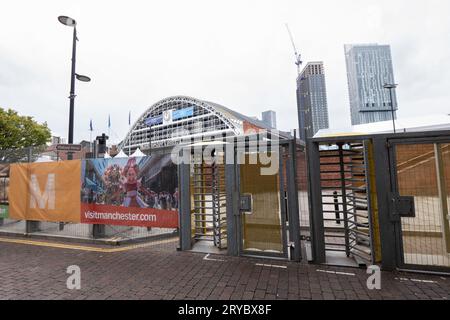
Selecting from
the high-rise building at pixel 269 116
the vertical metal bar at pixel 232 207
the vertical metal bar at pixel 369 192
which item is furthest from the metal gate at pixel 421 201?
the high-rise building at pixel 269 116

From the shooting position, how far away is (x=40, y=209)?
26.6 feet

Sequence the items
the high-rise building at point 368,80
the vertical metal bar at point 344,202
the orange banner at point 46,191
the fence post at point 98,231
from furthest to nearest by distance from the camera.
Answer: the high-rise building at point 368,80, the orange banner at point 46,191, the fence post at point 98,231, the vertical metal bar at point 344,202

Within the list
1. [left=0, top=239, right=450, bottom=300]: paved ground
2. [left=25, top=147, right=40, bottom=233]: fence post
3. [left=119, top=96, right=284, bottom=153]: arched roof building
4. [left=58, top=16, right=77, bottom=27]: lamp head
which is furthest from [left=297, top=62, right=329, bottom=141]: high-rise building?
[left=0, top=239, right=450, bottom=300]: paved ground

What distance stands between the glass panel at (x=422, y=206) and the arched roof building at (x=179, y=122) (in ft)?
237

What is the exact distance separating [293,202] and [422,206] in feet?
7.41

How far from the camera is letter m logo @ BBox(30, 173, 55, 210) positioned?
7941 mm

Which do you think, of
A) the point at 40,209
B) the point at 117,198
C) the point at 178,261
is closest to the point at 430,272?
the point at 178,261

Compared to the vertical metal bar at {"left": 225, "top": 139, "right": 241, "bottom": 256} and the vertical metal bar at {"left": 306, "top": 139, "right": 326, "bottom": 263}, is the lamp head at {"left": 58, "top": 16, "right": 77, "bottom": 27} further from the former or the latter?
the vertical metal bar at {"left": 306, "top": 139, "right": 326, "bottom": 263}

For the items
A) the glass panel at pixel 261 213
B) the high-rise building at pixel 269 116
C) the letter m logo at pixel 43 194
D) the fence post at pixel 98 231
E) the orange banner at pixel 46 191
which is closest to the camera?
the glass panel at pixel 261 213

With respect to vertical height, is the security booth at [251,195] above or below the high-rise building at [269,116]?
below

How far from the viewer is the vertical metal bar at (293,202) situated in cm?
551

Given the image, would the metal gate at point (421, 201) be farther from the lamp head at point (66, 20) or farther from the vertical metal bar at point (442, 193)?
the lamp head at point (66, 20)

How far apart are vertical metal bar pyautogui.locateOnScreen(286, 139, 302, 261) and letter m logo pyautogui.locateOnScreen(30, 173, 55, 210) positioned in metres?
6.87
